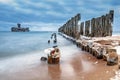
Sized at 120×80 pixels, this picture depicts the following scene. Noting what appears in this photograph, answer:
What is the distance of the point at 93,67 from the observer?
10.5 meters

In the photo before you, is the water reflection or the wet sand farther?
the water reflection

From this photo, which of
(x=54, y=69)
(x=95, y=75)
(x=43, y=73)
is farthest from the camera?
(x=54, y=69)

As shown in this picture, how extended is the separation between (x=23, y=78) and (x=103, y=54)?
15.9 feet

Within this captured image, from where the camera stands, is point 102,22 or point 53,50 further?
point 102,22

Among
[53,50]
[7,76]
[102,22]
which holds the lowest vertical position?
[7,76]

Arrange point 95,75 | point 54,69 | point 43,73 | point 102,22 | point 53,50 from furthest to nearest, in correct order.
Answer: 1. point 102,22
2. point 53,50
3. point 54,69
4. point 43,73
5. point 95,75

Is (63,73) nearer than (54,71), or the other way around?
(63,73)

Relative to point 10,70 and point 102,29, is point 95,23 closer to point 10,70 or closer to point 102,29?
point 102,29

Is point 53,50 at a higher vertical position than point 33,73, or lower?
higher

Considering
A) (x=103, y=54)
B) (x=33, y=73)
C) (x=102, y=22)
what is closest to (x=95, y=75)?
(x=33, y=73)

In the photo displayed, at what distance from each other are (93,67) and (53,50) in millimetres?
2165

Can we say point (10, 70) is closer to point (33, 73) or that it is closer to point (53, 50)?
point (33, 73)

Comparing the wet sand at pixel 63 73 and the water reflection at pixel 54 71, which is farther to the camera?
the water reflection at pixel 54 71

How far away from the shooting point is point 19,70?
34.7 ft
